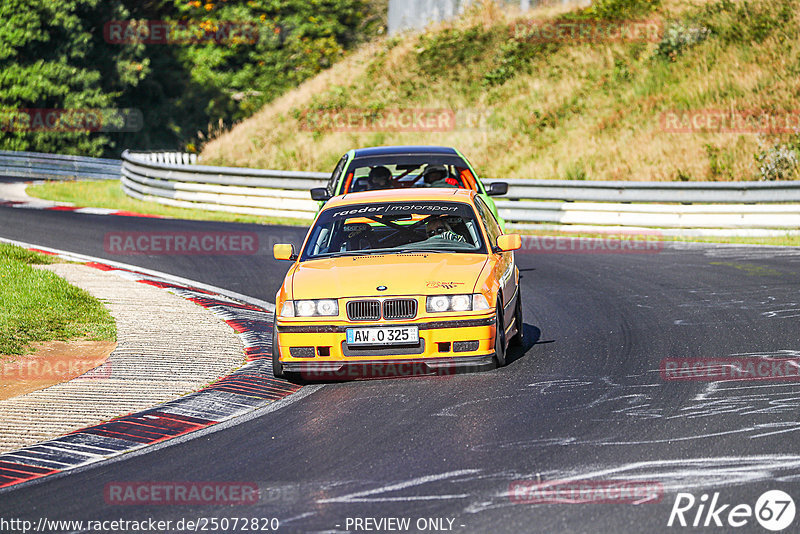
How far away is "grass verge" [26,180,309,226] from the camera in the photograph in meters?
24.4

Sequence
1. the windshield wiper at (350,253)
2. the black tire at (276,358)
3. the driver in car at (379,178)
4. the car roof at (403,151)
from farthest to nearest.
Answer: the car roof at (403,151)
the driver in car at (379,178)
the windshield wiper at (350,253)
the black tire at (276,358)

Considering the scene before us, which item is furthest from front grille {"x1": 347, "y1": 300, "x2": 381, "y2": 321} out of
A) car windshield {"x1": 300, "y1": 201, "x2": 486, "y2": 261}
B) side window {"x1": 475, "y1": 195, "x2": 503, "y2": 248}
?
side window {"x1": 475, "y1": 195, "x2": 503, "y2": 248}

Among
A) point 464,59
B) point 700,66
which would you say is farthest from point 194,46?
point 700,66

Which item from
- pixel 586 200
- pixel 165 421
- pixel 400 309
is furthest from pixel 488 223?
pixel 586 200

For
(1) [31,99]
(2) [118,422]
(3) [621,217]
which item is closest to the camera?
(2) [118,422]

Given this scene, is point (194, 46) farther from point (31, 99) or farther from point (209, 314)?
point (209, 314)

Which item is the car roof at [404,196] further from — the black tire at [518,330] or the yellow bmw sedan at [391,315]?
the black tire at [518,330]

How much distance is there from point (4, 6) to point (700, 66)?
1131 inches

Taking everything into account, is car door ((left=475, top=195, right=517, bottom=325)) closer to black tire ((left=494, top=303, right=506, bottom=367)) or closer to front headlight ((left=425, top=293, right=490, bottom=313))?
black tire ((left=494, top=303, right=506, bottom=367))

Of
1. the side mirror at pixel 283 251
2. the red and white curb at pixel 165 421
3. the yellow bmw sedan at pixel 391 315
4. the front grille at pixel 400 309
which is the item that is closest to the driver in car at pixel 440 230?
the yellow bmw sedan at pixel 391 315

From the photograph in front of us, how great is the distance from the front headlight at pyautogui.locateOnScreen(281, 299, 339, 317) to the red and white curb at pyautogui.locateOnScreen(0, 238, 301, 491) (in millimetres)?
636

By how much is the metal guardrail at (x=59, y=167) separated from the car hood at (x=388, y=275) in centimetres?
3326

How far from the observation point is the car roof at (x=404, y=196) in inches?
422

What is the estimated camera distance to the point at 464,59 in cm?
3678
